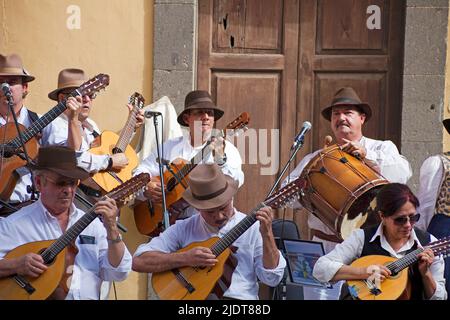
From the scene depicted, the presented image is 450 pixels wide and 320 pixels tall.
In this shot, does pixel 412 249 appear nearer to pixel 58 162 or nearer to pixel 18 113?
pixel 58 162

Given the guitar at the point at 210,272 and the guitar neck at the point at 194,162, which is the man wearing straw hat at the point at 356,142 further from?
the guitar at the point at 210,272

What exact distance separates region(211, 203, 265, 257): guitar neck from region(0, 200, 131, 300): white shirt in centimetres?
56

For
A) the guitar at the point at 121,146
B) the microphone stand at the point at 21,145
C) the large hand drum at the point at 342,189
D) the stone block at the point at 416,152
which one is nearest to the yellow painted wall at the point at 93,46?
the guitar at the point at 121,146

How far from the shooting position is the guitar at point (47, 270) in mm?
6703

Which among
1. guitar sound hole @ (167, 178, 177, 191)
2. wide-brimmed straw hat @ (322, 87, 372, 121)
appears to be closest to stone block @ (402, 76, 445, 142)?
wide-brimmed straw hat @ (322, 87, 372, 121)

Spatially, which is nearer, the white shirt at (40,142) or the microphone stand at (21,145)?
the microphone stand at (21,145)

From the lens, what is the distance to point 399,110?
914cm

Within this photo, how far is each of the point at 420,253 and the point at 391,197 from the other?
41cm

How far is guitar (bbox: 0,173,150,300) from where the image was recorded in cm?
670

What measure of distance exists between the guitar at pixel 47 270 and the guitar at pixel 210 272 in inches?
27.1

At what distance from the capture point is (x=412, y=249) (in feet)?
22.7

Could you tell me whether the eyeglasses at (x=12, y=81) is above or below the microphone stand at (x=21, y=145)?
above

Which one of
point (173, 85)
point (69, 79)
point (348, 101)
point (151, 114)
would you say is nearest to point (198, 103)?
point (151, 114)

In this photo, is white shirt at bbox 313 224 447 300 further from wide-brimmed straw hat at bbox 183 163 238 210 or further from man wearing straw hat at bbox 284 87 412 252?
man wearing straw hat at bbox 284 87 412 252
